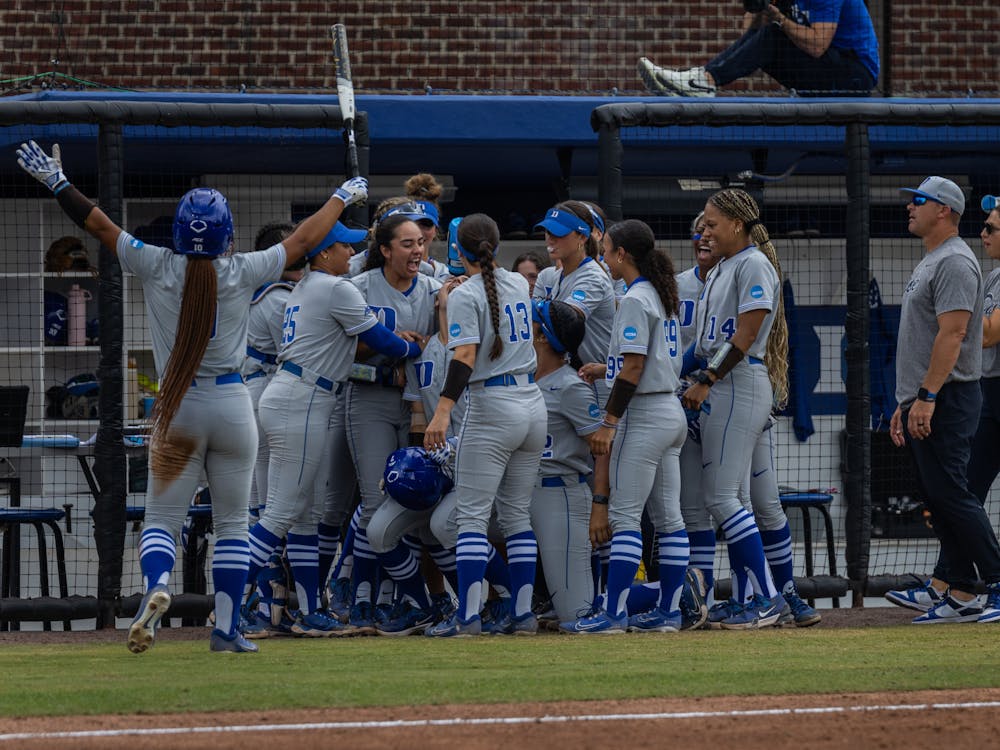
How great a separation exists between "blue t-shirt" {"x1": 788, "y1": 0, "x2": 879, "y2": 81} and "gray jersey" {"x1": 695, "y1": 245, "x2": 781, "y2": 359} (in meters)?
4.21

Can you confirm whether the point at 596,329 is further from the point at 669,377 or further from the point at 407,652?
the point at 407,652

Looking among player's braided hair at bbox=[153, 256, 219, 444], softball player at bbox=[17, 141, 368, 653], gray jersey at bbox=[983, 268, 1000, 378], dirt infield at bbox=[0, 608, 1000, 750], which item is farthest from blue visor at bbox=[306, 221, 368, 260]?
gray jersey at bbox=[983, 268, 1000, 378]

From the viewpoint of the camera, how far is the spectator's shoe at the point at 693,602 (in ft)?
24.3

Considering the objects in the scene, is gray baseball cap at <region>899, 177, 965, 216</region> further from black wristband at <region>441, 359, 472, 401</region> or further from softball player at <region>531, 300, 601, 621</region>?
black wristband at <region>441, 359, 472, 401</region>

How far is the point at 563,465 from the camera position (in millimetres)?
7570

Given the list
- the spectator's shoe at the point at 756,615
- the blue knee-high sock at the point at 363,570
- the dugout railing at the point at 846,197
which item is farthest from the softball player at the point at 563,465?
the dugout railing at the point at 846,197

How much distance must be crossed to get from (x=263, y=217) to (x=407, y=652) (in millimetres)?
5701

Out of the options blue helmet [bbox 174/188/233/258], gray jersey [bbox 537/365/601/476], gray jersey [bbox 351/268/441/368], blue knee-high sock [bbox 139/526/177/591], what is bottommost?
blue knee-high sock [bbox 139/526/177/591]

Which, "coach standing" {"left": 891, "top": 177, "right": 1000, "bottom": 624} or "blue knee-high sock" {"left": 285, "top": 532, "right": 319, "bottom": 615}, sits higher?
"coach standing" {"left": 891, "top": 177, "right": 1000, "bottom": 624}

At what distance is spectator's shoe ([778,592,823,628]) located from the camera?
7.48 meters

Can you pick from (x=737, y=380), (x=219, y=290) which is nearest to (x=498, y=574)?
(x=737, y=380)

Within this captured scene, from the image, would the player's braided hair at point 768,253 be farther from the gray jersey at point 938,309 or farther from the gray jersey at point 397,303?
the gray jersey at point 397,303

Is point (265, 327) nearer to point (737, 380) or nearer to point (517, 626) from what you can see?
point (517, 626)

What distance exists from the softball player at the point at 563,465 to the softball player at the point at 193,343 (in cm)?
161
